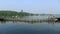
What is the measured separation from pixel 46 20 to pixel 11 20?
10063 mm

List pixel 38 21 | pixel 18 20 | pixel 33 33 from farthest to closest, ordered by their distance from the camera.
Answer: pixel 18 20 < pixel 38 21 < pixel 33 33

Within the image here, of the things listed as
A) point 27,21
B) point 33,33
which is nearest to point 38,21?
point 27,21

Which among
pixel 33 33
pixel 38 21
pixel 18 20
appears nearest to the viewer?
pixel 33 33

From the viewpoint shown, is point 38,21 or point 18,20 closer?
point 38,21

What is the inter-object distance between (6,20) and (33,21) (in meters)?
8.63

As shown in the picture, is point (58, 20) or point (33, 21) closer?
point (33, 21)

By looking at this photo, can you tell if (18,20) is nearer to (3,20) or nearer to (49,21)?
(3,20)

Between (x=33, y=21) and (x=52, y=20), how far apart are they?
203 inches

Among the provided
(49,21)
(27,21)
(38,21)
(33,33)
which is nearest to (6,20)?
(27,21)

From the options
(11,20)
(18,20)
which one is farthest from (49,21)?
(11,20)

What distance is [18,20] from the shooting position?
34562 mm

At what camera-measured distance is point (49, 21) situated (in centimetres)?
3278

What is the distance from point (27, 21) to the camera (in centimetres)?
3288

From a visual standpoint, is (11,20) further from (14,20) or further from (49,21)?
(49,21)
